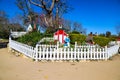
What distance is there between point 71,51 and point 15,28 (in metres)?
50.3

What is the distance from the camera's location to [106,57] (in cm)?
1355

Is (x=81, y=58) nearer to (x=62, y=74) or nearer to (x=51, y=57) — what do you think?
(x=51, y=57)

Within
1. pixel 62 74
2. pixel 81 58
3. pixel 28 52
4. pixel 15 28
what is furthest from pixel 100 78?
pixel 15 28

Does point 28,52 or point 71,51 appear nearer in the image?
point 71,51

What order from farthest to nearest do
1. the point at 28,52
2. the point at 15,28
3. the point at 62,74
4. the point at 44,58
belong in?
the point at 15,28 < the point at 28,52 < the point at 44,58 < the point at 62,74

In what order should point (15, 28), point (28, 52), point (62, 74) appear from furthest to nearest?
point (15, 28), point (28, 52), point (62, 74)

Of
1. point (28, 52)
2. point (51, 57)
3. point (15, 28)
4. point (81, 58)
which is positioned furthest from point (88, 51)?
point (15, 28)

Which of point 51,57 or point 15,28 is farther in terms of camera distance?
point 15,28

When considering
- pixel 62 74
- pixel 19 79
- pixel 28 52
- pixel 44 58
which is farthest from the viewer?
pixel 28 52

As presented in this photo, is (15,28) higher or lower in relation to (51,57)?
higher

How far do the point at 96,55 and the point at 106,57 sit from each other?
0.74 m

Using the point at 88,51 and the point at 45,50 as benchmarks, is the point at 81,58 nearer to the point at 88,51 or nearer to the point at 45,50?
the point at 88,51

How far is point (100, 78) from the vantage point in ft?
26.1

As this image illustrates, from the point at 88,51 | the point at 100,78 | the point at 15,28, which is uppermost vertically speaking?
the point at 15,28
